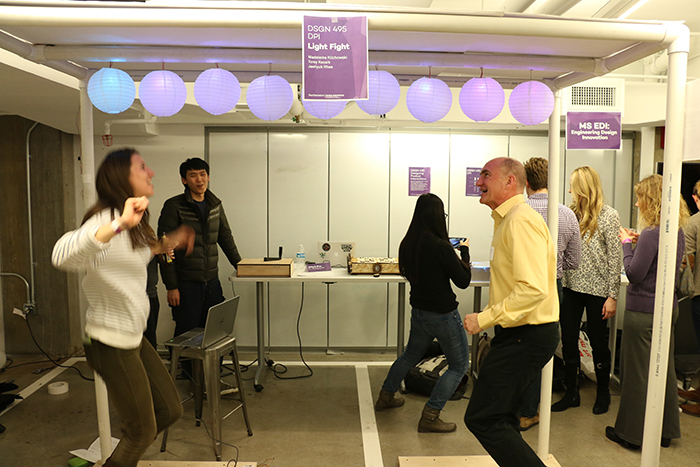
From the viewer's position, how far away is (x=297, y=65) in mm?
2510

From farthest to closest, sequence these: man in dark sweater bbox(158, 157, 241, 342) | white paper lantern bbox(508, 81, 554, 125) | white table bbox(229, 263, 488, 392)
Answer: white table bbox(229, 263, 488, 392)
man in dark sweater bbox(158, 157, 241, 342)
white paper lantern bbox(508, 81, 554, 125)

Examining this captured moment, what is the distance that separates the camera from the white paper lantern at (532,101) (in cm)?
229

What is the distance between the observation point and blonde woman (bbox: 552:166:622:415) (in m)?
3.13

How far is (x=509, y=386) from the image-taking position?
195cm

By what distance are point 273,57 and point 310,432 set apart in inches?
89.8

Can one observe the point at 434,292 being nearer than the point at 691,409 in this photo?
Yes

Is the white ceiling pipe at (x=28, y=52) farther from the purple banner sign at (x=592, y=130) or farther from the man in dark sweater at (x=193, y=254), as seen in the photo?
the purple banner sign at (x=592, y=130)

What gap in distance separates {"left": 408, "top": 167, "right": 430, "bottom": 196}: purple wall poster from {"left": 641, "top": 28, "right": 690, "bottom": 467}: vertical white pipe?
2645 millimetres

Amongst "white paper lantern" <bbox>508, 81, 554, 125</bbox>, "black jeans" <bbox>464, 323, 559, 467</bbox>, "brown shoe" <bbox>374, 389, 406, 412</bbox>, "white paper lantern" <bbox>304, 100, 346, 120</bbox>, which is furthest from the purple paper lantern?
"brown shoe" <bbox>374, 389, 406, 412</bbox>

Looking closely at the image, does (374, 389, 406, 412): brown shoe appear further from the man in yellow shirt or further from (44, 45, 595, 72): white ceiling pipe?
(44, 45, 595, 72): white ceiling pipe

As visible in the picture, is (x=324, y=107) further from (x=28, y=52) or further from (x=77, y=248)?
(x=28, y=52)

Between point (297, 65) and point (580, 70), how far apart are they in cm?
144

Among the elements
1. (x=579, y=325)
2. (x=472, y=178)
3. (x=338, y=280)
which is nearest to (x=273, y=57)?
(x=338, y=280)

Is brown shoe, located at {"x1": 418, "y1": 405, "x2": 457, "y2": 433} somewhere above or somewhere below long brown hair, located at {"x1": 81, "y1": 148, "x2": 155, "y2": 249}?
below
